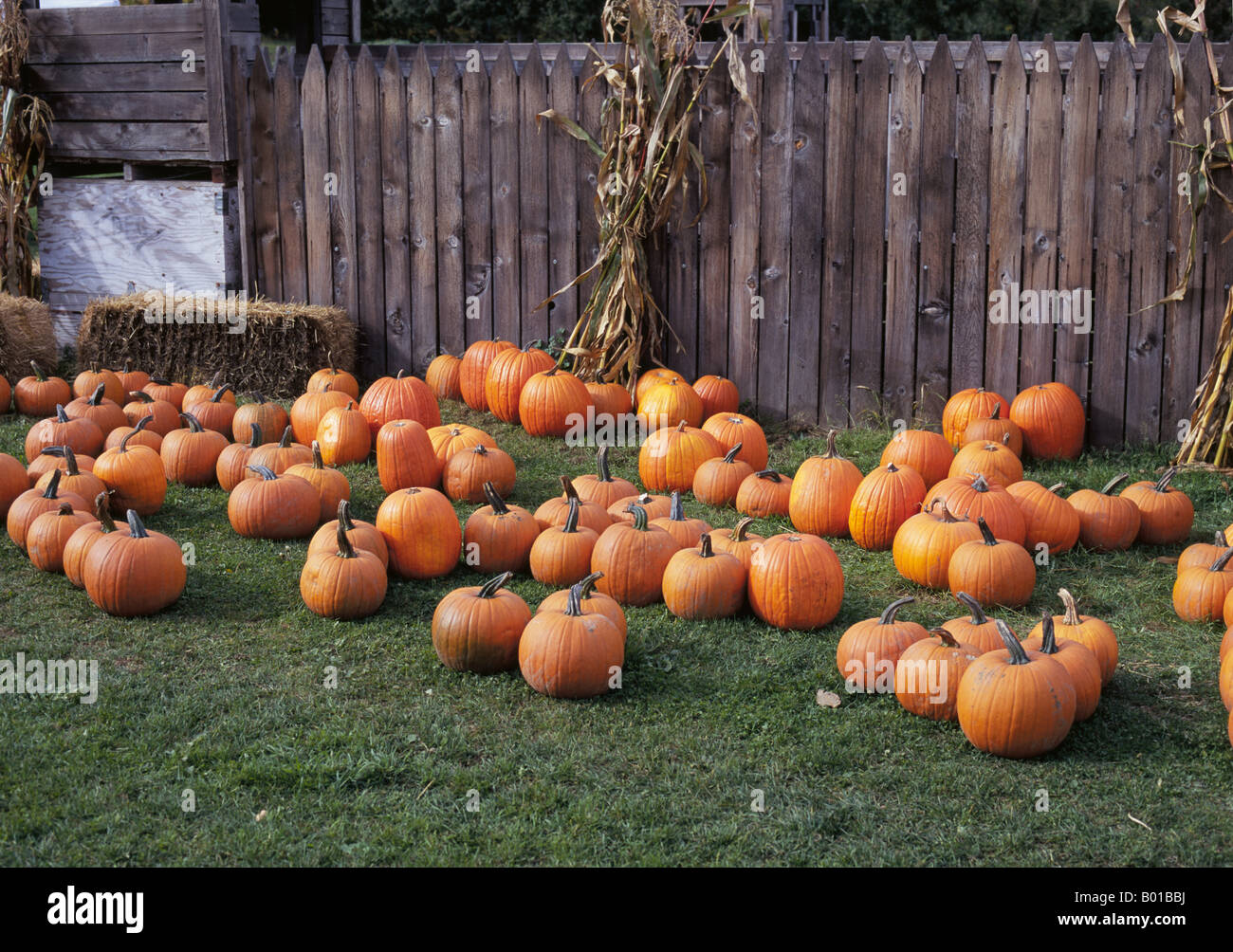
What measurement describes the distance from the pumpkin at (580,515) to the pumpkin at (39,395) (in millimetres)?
4006

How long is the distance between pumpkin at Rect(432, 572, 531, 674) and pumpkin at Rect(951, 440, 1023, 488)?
2.68 meters

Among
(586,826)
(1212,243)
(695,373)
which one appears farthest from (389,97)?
(586,826)

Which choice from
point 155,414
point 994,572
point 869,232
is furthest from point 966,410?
point 155,414

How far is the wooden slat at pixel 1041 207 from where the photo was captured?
704 cm

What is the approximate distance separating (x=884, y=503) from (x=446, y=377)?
11.8 ft

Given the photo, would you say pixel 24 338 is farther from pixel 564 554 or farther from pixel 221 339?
pixel 564 554

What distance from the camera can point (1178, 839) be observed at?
3.31 metres

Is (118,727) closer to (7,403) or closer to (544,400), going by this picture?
(544,400)

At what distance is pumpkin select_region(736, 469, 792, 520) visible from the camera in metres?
5.99

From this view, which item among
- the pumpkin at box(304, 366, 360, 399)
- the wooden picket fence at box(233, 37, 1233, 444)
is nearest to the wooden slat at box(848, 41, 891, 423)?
the wooden picket fence at box(233, 37, 1233, 444)

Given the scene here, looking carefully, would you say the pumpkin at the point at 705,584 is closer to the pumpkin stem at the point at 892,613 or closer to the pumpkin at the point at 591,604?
the pumpkin at the point at 591,604

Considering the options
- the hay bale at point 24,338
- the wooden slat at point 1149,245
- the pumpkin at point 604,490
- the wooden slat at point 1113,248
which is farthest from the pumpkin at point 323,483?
the wooden slat at point 1149,245

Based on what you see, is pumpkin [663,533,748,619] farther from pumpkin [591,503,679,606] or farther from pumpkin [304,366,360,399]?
pumpkin [304,366,360,399]

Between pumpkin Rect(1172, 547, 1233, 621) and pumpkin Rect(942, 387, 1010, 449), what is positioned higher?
pumpkin Rect(942, 387, 1010, 449)
